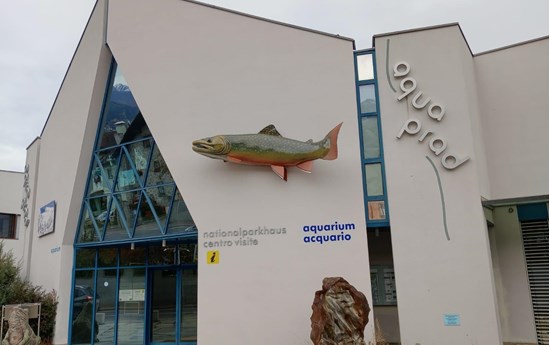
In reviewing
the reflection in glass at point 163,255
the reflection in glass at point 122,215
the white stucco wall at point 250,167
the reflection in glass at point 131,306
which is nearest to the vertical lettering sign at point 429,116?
the white stucco wall at point 250,167

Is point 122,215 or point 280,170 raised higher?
point 280,170

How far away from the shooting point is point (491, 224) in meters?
12.0

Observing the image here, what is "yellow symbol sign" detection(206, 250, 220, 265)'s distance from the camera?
11148 mm

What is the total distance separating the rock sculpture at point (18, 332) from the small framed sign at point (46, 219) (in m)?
5.17

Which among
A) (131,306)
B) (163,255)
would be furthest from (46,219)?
(163,255)

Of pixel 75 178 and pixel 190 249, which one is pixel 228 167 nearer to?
pixel 190 249

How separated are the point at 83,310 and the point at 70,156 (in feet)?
16.1

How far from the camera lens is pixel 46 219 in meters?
16.2

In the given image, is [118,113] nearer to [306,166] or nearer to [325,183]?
[306,166]

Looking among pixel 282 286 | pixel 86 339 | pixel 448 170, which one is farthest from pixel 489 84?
pixel 86 339

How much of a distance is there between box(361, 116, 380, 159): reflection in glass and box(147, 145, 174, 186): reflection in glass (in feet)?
17.1

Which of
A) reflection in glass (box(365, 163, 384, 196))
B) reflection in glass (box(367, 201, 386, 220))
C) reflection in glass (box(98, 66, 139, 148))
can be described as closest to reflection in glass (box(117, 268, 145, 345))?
reflection in glass (box(98, 66, 139, 148))

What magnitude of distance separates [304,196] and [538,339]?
21.5ft

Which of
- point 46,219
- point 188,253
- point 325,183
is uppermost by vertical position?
point 46,219
